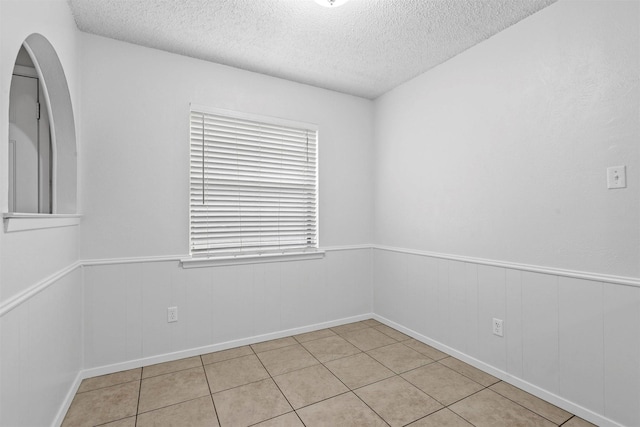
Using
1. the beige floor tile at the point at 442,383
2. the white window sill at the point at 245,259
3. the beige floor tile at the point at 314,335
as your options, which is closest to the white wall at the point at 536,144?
the beige floor tile at the point at 442,383

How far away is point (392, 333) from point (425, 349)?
1.38ft

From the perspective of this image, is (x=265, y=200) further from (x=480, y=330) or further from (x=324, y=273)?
(x=480, y=330)

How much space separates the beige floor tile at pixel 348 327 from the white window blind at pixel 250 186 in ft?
2.88

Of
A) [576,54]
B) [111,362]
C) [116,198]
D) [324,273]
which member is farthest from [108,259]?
[576,54]

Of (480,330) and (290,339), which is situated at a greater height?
(480,330)

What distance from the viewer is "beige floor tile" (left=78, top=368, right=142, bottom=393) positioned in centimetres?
216

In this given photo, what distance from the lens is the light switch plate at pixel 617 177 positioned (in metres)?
1.68

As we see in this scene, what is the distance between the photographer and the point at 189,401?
1.99 metres

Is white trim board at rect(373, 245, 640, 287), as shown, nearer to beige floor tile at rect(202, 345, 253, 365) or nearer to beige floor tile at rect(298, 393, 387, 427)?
beige floor tile at rect(298, 393, 387, 427)

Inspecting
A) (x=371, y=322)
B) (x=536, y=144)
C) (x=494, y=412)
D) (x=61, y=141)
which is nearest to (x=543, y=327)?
(x=494, y=412)

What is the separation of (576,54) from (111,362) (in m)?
3.74

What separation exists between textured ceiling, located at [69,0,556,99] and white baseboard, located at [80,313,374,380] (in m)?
2.45

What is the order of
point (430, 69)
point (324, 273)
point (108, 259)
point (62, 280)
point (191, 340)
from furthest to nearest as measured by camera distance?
point (324, 273) → point (430, 69) → point (191, 340) → point (108, 259) → point (62, 280)

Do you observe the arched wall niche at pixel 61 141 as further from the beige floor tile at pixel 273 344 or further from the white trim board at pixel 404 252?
the beige floor tile at pixel 273 344
